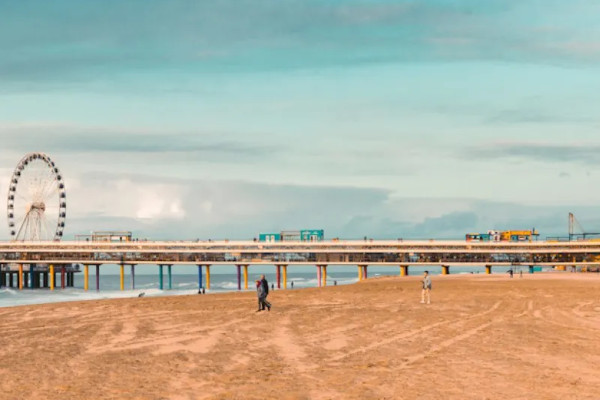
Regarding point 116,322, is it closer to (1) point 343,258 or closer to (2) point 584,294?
(2) point 584,294

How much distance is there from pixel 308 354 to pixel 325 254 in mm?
97977

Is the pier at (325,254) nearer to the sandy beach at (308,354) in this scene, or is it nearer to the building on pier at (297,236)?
the building on pier at (297,236)

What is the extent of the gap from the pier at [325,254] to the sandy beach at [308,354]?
248ft

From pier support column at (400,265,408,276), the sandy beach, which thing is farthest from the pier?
the sandy beach

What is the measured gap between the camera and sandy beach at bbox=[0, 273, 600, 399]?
15.4 metres

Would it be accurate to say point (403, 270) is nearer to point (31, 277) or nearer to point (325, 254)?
point (325, 254)

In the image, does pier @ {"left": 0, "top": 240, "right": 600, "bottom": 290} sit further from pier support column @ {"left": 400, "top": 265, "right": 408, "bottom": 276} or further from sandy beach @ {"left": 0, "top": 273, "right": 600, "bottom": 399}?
sandy beach @ {"left": 0, "top": 273, "right": 600, "bottom": 399}

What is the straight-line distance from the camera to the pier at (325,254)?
11494 cm

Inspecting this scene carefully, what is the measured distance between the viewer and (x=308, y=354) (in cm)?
2055

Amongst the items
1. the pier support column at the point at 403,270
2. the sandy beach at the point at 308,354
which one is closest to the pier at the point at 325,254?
the pier support column at the point at 403,270

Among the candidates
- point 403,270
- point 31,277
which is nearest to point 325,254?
point 403,270

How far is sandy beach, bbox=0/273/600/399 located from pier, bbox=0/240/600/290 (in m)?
75.5

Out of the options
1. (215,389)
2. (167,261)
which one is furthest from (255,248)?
(215,389)

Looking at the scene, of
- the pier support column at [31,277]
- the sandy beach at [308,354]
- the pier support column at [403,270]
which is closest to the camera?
the sandy beach at [308,354]
